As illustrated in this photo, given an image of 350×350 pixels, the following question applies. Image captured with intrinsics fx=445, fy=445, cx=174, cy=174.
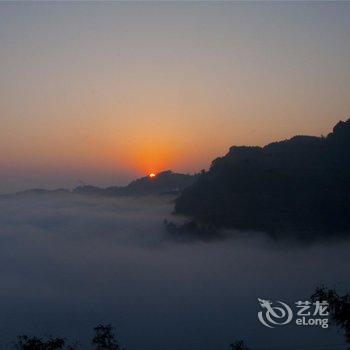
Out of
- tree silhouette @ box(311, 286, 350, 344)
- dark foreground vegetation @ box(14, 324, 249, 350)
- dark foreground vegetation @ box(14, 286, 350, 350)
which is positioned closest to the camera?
tree silhouette @ box(311, 286, 350, 344)

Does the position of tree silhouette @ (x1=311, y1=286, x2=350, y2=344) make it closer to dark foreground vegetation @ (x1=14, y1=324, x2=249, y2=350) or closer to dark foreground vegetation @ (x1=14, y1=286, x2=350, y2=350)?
dark foreground vegetation @ (x1=14, y1=286, x2=350, y2=350)

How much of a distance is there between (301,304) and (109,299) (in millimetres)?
143772

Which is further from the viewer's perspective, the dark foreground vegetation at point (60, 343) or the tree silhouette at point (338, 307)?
the dark foreground vegetation at point (60, 343)

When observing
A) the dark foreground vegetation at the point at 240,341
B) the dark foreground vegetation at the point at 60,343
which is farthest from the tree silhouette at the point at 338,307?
the dark foreground vegetation at the point at 60,343

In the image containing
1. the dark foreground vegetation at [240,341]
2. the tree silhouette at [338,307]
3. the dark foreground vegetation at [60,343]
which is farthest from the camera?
the dark foreground vegetation at [60,343]

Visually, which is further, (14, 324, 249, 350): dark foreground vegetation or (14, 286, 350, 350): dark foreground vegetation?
(14, 324, 249, 350): dark foreground vegetation

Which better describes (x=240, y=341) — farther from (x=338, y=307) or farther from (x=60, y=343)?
(x=60, y=343)

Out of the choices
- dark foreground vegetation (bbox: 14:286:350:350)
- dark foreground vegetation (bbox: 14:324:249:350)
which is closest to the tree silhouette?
dark foreground vegetation (bbox: 14:286:350:350)

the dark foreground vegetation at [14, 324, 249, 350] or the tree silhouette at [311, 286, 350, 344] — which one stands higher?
the tree silhouette at [311, 286, 350, 344]

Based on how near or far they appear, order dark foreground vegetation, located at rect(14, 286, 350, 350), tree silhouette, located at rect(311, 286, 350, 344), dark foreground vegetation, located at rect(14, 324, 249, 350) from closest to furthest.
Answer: tree silhouette, located at rect(311, 286, 350, 344) → dark foreground vegetation, located at rect(14, 286, 350, 350) → dark foreground vegetation, located at rect(14, 324, 249, 350)

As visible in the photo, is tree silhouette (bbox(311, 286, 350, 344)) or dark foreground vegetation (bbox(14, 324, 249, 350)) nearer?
tree silhouette (bbox(311, 286, 350, 344))

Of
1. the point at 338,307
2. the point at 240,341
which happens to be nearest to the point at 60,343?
the point at 240,341

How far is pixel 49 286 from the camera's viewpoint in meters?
194

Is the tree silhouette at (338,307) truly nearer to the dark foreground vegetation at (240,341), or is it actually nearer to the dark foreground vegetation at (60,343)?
the dark foreground vegetation at (240,341)
